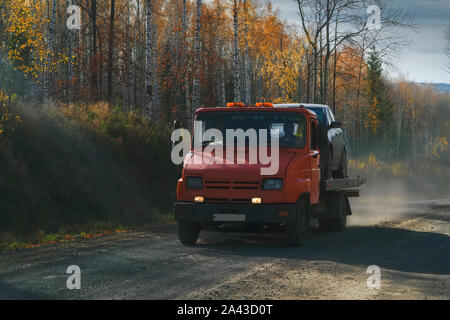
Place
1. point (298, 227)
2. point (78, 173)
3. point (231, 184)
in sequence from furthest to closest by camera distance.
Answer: point (78, 173)
point (298, 227)
point (231, 184)

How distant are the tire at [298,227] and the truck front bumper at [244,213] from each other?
0.98ft

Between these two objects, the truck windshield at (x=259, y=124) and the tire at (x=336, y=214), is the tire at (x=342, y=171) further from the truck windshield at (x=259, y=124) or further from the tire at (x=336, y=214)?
the truck windshield at (x=259, y=124)

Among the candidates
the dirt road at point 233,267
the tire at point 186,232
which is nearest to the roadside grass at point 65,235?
the dirt road at point 233,267

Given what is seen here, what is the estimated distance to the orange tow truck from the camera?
10.7 meters

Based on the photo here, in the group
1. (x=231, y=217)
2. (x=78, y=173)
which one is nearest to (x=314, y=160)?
(x=231, y=217)

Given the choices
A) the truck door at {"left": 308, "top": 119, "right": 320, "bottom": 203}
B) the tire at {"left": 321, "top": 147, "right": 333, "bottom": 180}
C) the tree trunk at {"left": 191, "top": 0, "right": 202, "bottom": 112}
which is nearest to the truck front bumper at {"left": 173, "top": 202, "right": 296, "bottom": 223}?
the truck door at {"left": 308, "top": 119, "right": 320, "bottom": 203}

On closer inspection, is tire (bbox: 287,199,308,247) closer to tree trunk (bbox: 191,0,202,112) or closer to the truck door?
the truck door

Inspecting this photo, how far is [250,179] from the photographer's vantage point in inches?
423

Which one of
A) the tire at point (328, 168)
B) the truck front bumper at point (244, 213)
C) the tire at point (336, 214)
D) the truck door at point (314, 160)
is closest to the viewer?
the truck front bumper at point (244, 213)

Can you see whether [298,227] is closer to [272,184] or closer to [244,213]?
[272,184]

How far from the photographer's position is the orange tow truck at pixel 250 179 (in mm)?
10742

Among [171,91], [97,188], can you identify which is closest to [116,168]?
[97,188]

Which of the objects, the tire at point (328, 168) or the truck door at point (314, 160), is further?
the tire at point (328, 168)

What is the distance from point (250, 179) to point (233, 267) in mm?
2183
